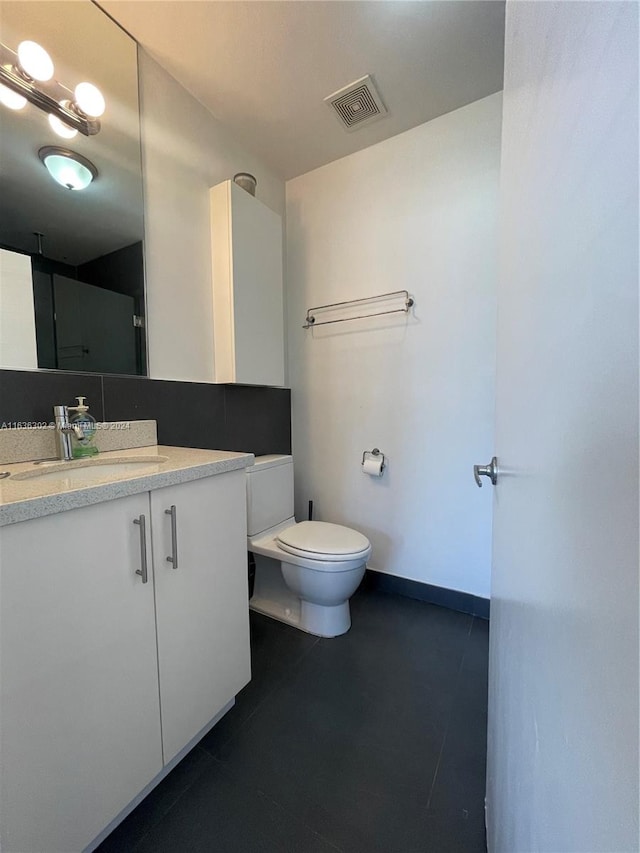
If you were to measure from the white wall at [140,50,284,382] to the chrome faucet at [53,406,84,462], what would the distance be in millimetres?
399

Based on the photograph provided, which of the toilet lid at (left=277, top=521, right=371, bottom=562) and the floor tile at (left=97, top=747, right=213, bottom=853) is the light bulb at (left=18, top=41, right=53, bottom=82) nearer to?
the toilet lid at (left=277, top=521, right=371, bottom=562)

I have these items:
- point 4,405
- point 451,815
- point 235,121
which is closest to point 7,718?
point 4,405

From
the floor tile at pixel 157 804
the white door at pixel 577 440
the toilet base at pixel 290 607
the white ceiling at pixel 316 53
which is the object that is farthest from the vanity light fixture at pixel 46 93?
the floor tile at pixel 157 804

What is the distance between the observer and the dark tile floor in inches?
33.5

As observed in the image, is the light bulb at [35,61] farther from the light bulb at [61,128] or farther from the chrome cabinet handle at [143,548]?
the chrome cabinet handle at [143,548]

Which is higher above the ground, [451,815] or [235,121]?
[235,121]

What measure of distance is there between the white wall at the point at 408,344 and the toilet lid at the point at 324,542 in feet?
1.25

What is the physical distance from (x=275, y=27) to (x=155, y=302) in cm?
111

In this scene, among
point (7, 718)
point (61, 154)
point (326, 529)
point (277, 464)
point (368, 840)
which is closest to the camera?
point (7, 718)

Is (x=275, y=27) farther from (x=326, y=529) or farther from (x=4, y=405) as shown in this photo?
(x=326, y=529)

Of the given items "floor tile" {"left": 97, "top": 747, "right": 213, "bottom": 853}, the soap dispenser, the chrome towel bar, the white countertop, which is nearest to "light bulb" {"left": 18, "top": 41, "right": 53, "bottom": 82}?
the soap dispenser

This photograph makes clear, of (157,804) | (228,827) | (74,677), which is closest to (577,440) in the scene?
(74,677)

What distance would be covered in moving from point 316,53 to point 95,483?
70.6 inches

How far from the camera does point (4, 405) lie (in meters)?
1.03
